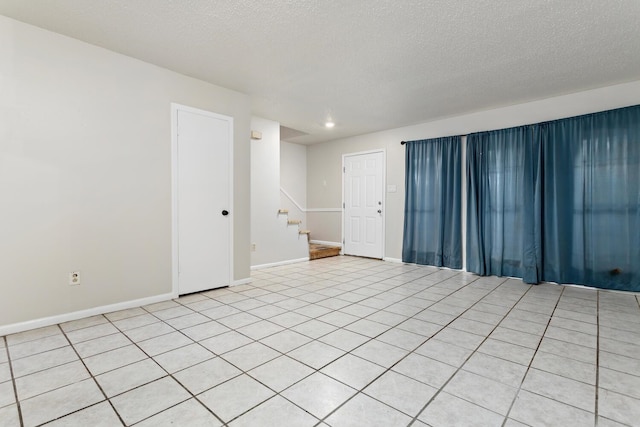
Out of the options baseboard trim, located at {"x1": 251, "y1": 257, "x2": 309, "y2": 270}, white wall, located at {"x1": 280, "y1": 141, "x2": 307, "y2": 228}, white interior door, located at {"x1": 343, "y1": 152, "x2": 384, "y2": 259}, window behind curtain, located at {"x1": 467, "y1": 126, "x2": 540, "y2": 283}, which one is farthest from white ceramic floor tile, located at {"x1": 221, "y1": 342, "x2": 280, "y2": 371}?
white wall, located at {"x1": 280, "y1": 141, "x2": 307, "y2": 228}

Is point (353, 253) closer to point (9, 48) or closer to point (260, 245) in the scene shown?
point (260, 245)

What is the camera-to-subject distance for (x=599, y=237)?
3688 millimetres

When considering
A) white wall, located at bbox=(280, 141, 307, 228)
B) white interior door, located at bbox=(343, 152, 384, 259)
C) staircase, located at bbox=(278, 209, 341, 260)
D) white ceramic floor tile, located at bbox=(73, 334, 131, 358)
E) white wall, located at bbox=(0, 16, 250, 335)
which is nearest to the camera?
white ceramic floor tile, located at bbox=(73, 334, 131, 358)

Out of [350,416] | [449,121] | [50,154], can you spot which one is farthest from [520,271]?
[50,154]

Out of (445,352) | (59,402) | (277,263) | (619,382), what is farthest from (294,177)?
(619,382)

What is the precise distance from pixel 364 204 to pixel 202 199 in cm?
349

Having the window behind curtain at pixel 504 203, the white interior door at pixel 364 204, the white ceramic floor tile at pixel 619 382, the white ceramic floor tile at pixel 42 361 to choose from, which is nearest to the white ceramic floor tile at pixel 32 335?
the white ceramic floor tile at pixel 42 361

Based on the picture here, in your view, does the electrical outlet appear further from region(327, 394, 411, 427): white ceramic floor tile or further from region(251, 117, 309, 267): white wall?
region(327, 394, 411, 427): white ceramic floor tile

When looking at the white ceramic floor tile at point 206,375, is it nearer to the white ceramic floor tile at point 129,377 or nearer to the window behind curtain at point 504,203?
the white ceramic floor tile at point 129,377

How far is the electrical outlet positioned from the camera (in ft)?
8.96

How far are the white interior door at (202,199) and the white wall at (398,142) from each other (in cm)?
316

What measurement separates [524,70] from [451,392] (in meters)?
3.36

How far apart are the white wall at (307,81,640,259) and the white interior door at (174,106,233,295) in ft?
10.4

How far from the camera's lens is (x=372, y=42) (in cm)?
275
